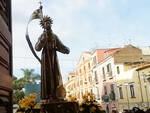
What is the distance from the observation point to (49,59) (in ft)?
20.4

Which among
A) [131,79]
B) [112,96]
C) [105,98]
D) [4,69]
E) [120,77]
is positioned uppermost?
[120,77]

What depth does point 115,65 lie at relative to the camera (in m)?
36.3

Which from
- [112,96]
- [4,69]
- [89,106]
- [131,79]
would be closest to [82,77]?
[112,96]

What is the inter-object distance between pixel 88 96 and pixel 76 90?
49796 millimetres

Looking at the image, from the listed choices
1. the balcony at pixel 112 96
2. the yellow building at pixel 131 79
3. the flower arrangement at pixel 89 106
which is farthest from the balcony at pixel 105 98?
the flower arrangement at pixel 89 106

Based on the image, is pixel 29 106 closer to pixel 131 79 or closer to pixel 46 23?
pixel 46 23

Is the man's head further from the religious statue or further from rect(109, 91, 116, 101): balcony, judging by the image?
rect(109, 91, 116, 101): balcony

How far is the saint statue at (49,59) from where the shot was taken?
614 cm

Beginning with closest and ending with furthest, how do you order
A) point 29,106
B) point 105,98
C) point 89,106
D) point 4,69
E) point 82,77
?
point 4,69 → point 29,106 → point 89,106 → point 105,98 → point 82,77

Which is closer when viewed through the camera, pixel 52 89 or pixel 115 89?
pixel 52 89

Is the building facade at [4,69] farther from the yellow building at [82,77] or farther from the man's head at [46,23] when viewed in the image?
the yellow building at [82,77]

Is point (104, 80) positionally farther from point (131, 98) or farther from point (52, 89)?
point (52, 89)

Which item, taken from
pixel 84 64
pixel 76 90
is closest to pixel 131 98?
pixel 84 64

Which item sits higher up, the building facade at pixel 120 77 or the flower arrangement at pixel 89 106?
the building facade at pixel 120 77
